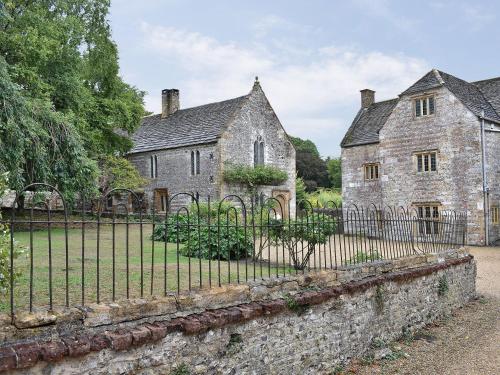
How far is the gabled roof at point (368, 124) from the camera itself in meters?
28.4

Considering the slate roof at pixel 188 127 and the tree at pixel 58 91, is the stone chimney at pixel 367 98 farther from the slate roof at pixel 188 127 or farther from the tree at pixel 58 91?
the tree at pixel 58 91

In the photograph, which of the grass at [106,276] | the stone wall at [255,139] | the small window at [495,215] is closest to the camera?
the grass at [106,276]

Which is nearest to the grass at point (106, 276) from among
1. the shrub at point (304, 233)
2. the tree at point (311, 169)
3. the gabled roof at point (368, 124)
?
the shrub at point (304, 233)

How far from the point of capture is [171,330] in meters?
5.21

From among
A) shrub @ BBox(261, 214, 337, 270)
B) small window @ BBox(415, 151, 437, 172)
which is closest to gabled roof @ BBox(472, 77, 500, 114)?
small window @ BBox(415, 151, 437, 172)

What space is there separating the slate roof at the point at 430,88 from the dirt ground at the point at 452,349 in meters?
14.4

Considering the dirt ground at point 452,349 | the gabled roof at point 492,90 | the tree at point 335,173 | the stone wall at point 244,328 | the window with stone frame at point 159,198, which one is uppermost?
the gabled roof at point 492,90

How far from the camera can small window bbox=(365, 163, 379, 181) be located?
27594 millimetres

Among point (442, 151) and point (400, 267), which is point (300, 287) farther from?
point (442, 151)

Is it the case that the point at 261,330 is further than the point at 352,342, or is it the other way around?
the point at 352,342

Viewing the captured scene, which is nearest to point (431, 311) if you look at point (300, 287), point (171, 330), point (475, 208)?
point (300, 287)

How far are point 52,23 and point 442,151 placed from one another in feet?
Result: 63.4

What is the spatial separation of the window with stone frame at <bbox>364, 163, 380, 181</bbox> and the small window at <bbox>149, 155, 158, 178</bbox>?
1326 cm

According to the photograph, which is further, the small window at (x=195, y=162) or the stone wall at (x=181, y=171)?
the small window at (x=195, y=162)
